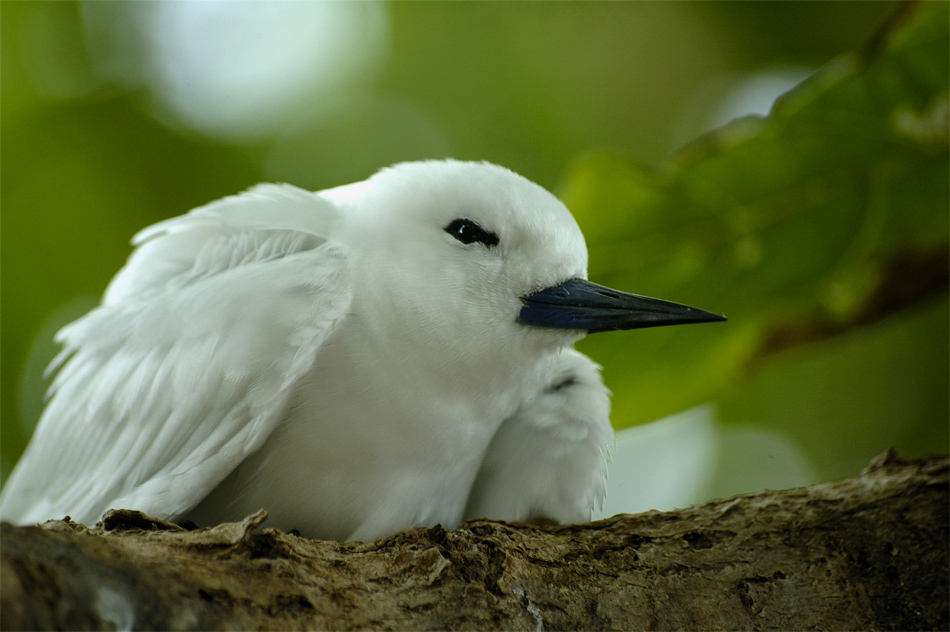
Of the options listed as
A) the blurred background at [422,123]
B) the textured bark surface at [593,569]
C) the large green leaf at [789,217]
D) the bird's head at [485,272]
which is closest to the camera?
the textured bark surface at [593,569]

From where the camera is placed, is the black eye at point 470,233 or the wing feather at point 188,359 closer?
the wing feather at point 188,359

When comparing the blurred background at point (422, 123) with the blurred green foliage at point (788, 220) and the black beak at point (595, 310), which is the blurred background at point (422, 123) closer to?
the blurred green foliage at point (788, 220)

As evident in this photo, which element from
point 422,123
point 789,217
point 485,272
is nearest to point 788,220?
point 789,217

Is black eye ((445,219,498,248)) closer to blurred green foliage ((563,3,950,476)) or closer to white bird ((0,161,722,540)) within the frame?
white bird ((0,161,722,540))

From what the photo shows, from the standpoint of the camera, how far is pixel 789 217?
1941 millimetres

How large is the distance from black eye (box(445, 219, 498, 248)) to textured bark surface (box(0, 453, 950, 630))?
26.3 inches

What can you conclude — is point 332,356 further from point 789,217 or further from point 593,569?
point 789,217

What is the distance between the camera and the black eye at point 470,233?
1.72 m

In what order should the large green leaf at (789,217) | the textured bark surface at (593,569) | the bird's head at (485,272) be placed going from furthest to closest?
1. the large green leaf at (789,217)
2. the bird's head at (485,272)
3. the textured bark surface at (593,569)

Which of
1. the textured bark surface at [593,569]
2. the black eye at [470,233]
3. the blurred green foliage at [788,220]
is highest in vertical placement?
the blurred green foliage at [788,220]

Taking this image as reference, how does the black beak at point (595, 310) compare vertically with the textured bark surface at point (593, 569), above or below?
above

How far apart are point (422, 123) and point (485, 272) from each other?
1.59 metres

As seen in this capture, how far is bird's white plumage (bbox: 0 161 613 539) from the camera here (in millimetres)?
1556

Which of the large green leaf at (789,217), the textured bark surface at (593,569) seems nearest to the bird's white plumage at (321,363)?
the large green leaf at (789,217)
